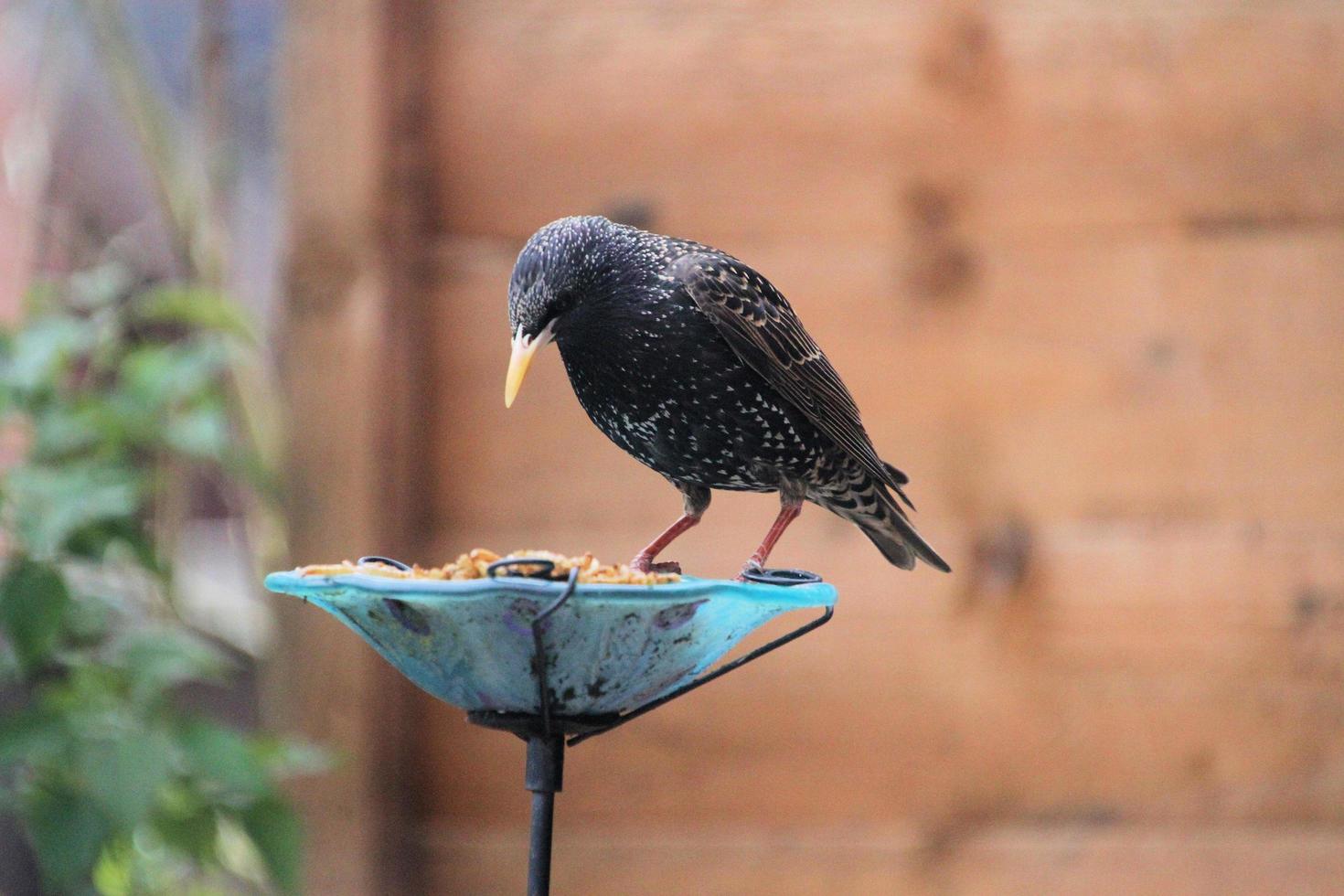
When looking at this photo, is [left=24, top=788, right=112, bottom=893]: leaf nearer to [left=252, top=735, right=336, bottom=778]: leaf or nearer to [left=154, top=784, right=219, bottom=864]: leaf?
[left=154, top=784, right=219, bottom=864]: leaf

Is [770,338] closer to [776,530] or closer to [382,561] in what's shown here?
[776,530]

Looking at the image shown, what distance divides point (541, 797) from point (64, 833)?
1.20 metres

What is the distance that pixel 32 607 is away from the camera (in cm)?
A: 212

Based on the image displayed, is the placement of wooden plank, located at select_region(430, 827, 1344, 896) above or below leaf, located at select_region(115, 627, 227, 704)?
below

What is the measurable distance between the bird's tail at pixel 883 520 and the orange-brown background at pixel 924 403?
2.15ft

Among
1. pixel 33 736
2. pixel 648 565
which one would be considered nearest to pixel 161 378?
pixel 33 736

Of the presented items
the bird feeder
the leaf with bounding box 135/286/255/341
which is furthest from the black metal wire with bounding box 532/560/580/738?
the leaf with bounding box 135/286/255/341

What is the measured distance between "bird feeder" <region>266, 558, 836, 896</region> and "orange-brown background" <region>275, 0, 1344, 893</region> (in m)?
1.41

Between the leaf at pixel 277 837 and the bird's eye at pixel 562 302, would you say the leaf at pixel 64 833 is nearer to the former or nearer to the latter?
the leaf at pixel 277 837

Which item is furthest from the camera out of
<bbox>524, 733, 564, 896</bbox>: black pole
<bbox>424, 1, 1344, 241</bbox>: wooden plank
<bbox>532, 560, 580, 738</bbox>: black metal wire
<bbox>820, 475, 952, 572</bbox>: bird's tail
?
<bbox>424, 1, 1344, 241</bbox>: wooden plank

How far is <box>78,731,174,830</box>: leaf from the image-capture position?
6.74 ft

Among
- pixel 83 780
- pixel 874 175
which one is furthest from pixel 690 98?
pixel 83 780

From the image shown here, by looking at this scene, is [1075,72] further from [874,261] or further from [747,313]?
[747,313]

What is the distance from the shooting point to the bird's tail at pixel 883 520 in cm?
192
